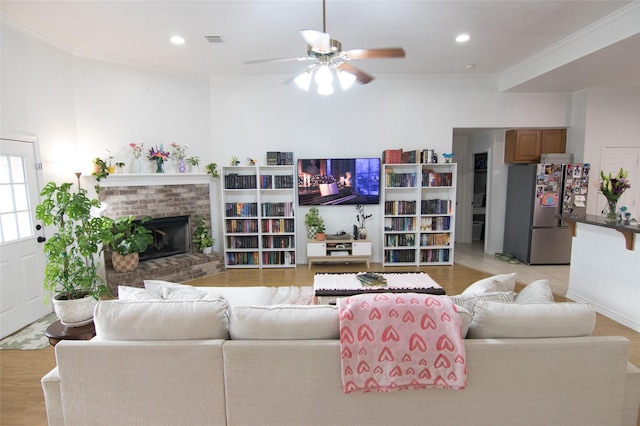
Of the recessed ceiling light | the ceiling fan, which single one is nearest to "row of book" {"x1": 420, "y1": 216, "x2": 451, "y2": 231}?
the ceiling fan

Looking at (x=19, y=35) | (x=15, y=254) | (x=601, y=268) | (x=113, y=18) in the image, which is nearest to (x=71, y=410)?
(x=15, y=254)

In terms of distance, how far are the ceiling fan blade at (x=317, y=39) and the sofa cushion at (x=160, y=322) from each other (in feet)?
5.55

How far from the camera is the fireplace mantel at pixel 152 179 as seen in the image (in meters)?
4.38

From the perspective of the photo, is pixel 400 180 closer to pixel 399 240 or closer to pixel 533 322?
pixel 399 240

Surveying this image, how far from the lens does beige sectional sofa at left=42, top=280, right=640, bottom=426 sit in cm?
158

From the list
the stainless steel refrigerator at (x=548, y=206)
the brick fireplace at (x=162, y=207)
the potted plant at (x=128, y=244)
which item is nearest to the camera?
the potted plant at (x=128, y=244)

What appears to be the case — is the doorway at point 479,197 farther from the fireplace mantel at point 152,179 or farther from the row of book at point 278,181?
the fireplace mantel at point 152,179

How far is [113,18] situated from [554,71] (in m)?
5.27

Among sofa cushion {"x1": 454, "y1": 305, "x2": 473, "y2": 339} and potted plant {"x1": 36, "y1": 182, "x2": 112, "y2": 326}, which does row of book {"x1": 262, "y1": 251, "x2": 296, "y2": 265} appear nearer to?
potted plant {"x1": 36, "y1": 182, "x2": 112, "y2": 326}

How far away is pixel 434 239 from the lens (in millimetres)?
5340

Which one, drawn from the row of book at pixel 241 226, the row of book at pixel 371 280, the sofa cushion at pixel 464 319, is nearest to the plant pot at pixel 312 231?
the row of book at pixel 241 226

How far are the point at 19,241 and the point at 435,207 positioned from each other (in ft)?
17.9

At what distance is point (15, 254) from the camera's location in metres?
3.25

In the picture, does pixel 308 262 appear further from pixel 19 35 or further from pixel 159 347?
pixel 19 35
